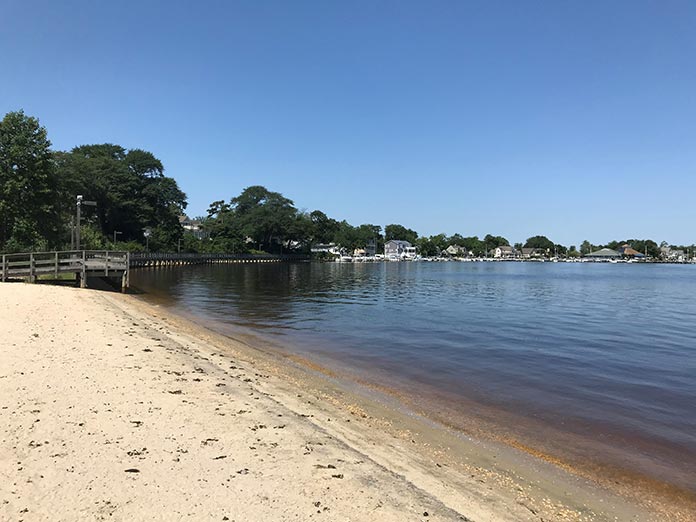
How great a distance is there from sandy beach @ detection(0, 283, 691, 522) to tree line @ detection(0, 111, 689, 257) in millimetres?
35161

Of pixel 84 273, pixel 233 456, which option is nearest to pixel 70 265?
pixel 84 273

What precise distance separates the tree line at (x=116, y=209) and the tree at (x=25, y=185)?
0.07m

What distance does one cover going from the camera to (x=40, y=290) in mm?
21188

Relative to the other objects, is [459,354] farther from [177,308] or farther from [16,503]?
[177,308]

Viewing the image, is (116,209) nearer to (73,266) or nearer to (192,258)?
(192,258)

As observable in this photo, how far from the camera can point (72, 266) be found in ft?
90.5

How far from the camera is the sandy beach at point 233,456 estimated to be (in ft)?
14.3

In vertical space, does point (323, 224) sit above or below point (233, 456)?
above

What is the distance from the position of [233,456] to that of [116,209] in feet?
300

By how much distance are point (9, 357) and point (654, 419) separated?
12.9 metres

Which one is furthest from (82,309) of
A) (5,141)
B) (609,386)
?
(5,141)

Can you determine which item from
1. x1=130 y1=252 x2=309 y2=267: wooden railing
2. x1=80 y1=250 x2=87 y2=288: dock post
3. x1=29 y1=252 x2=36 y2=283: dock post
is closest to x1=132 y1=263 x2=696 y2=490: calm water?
x1=80 y1=250 x2=87 y2=288: dock post

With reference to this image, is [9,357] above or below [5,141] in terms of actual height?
below

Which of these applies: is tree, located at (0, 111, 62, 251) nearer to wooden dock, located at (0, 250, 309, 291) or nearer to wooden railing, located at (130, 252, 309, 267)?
wooden dock, located at (0, 250, 309, 291)
